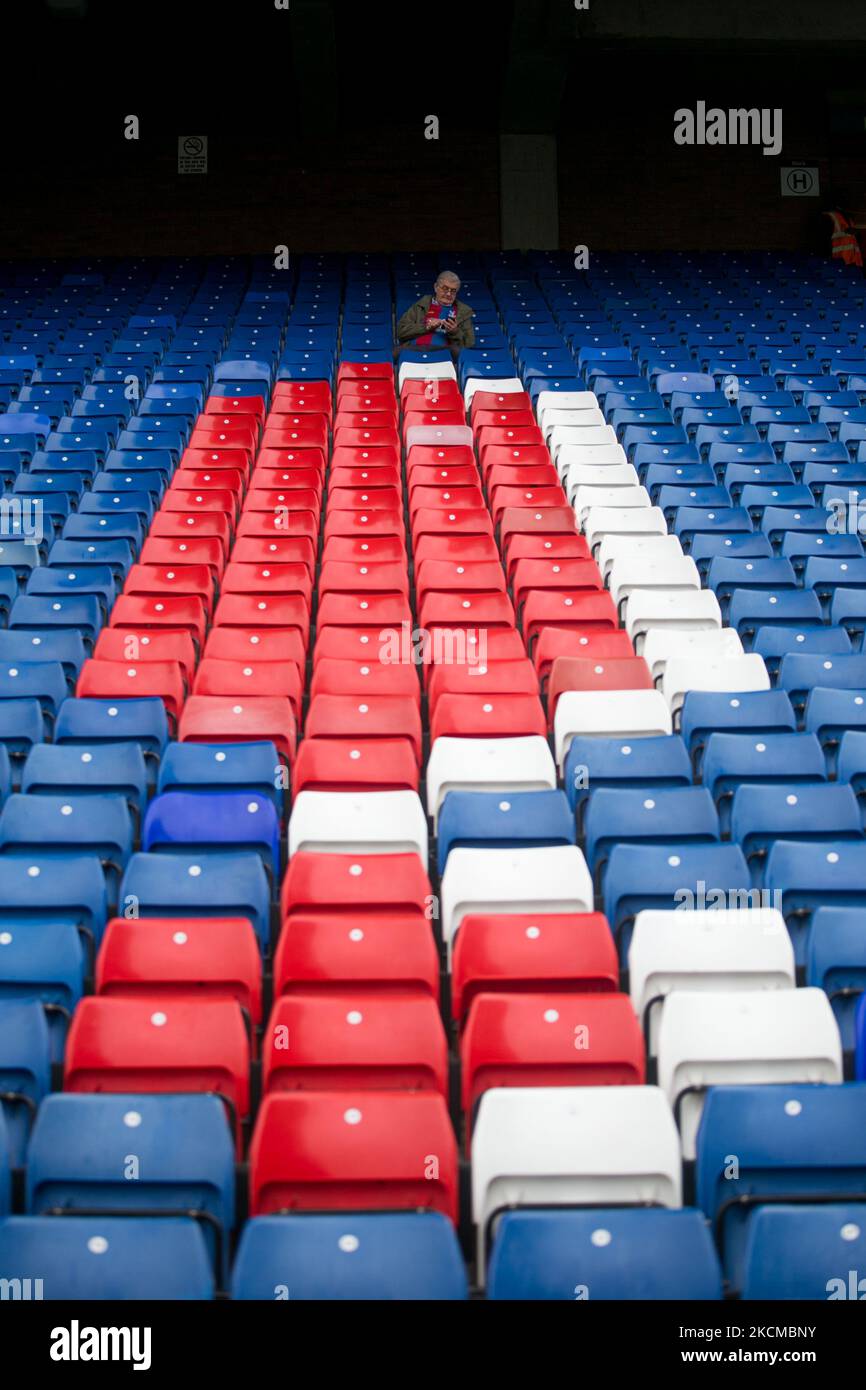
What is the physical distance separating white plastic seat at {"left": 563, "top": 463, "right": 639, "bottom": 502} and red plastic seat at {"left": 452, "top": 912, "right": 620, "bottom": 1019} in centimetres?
389

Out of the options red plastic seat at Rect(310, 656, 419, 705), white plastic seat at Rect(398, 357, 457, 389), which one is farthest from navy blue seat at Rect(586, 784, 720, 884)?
white plastic seat at Rect(398, 357, 457, 389)

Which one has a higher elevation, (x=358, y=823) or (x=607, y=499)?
(x=607, y=499)

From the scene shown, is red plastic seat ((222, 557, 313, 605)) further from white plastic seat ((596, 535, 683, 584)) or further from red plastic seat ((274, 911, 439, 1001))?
red plastic seat ((274, 911, 439, 1001))

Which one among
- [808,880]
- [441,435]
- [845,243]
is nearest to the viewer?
[808,880]

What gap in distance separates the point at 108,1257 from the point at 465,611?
3.41m

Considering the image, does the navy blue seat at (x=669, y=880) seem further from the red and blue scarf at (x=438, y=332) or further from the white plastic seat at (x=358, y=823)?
the red and blue scarf at (x=438, y=332)

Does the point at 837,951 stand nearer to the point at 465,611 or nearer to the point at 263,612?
the point at 465,611

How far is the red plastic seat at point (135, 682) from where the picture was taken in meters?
4.91

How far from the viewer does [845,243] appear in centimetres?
1368

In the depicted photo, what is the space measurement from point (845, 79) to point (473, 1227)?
539 inches

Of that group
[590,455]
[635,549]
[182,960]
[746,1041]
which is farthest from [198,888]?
[590,455]

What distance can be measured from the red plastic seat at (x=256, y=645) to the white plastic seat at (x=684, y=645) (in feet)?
4.63
